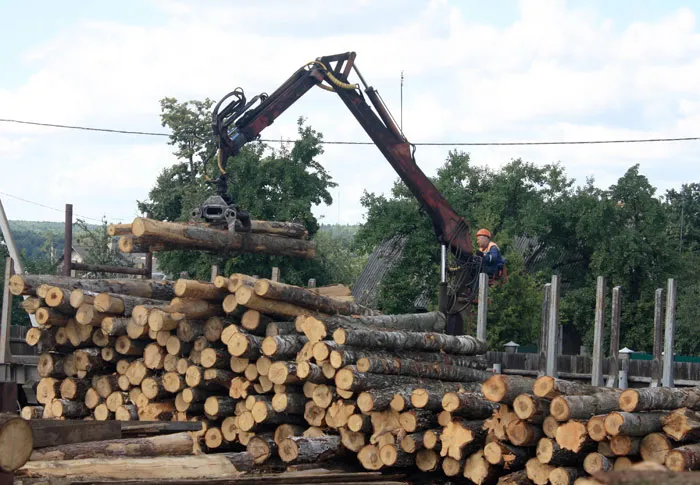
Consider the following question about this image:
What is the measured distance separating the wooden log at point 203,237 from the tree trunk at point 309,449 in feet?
11.6

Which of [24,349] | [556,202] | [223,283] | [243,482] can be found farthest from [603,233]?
[243,482]

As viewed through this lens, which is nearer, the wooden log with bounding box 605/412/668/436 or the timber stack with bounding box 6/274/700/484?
the wooden log with bounding box 605/412/668/436

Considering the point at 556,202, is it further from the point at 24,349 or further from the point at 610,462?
the point at 610,462

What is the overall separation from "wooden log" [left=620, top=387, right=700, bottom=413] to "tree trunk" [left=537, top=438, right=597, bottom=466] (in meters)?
0.50

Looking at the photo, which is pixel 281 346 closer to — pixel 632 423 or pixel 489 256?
pixel 632 423

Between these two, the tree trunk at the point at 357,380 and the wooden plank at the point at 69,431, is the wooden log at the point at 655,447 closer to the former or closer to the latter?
the tree trunk at the point at 357,380

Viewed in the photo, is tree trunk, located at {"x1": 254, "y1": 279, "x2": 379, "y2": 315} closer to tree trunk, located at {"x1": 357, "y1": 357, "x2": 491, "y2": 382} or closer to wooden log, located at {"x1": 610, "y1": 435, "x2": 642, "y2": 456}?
tree trunk, located at {"x1": 357, "y1": 357, "x2": 491, "y2": 382}

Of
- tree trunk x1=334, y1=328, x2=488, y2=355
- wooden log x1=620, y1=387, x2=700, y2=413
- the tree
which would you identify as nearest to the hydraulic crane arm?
tree trunk x1=334, y1=328, x2=488, y2=355

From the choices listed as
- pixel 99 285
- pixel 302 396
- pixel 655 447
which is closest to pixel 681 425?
pixel 655 447

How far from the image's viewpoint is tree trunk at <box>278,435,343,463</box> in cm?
955

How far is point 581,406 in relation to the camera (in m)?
8.86

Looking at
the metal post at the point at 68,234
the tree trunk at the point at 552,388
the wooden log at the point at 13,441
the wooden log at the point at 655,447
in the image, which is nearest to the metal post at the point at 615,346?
the tree trunk at the point at 552,388

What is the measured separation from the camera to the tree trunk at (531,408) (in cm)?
891

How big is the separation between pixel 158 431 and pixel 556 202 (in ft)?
77.7
